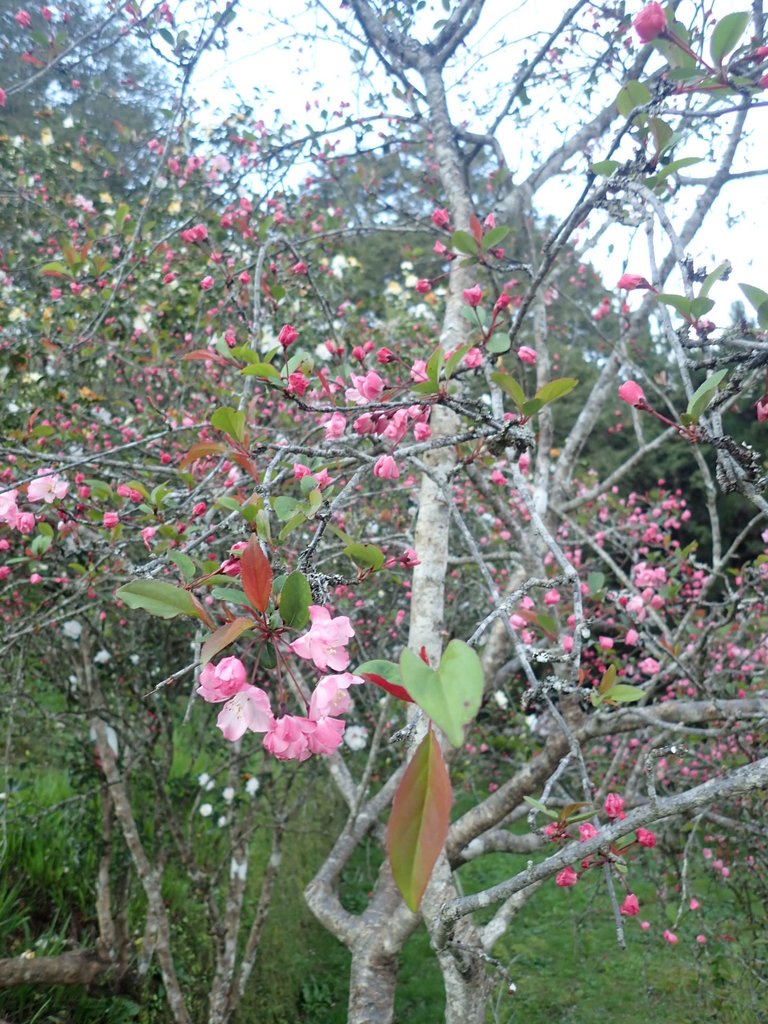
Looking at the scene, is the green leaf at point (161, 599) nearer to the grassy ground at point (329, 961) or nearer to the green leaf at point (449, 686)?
the green leaf at point (449, 686)

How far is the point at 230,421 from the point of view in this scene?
0.94 metres

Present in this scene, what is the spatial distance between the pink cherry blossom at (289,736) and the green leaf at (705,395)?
619mm

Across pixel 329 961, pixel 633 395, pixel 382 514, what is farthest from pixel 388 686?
pixel 329 961

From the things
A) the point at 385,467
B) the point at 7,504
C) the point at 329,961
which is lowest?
the point at 329,961

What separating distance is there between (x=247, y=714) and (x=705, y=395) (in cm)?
69

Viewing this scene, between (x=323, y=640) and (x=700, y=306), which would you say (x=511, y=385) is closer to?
(x=700, y=306)

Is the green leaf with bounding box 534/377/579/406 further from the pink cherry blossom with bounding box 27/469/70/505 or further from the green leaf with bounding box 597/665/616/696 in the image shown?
the pink cherry blossom with bounding box 27/469/70/505

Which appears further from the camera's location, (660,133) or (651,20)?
(660,133)

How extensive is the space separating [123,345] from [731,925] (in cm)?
417

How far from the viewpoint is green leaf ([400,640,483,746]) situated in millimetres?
477

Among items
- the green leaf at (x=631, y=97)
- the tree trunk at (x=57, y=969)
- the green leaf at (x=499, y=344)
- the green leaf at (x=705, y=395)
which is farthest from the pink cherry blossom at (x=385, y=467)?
the tree trunk at (x=57, y=969)

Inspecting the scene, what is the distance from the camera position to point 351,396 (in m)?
1.23

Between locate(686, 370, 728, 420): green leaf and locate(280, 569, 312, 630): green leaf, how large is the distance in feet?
1.82

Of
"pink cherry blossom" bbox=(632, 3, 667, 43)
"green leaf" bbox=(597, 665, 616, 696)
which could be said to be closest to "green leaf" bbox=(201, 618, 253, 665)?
"green leaf" bbox=(597, 665, 616, 696)
